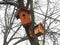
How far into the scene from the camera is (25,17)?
197 inches

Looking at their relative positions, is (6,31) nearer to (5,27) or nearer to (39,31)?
(5,27)

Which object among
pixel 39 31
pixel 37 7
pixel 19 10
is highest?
pixel 19 10

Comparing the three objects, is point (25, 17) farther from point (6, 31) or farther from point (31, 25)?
point (6, 31)

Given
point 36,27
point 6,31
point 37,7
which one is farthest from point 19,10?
point 6,31

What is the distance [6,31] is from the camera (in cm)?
1130

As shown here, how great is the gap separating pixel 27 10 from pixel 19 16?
292 millimetres

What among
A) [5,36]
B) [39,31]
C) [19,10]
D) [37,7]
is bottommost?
[5,36]

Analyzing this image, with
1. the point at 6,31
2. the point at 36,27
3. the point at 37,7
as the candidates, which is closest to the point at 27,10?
the point at 36,27

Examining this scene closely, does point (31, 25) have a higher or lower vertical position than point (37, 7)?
higher

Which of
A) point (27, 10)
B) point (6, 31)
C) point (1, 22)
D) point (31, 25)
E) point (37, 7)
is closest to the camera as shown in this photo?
point (31, 25)

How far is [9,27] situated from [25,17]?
6.13m

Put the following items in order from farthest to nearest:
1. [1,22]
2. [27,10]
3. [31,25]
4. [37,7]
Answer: [1,22] < [37,7] < [27,10] < [31,25]

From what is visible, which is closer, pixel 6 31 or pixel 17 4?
pixel 17 4

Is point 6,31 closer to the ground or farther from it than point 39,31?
closer to the ground
